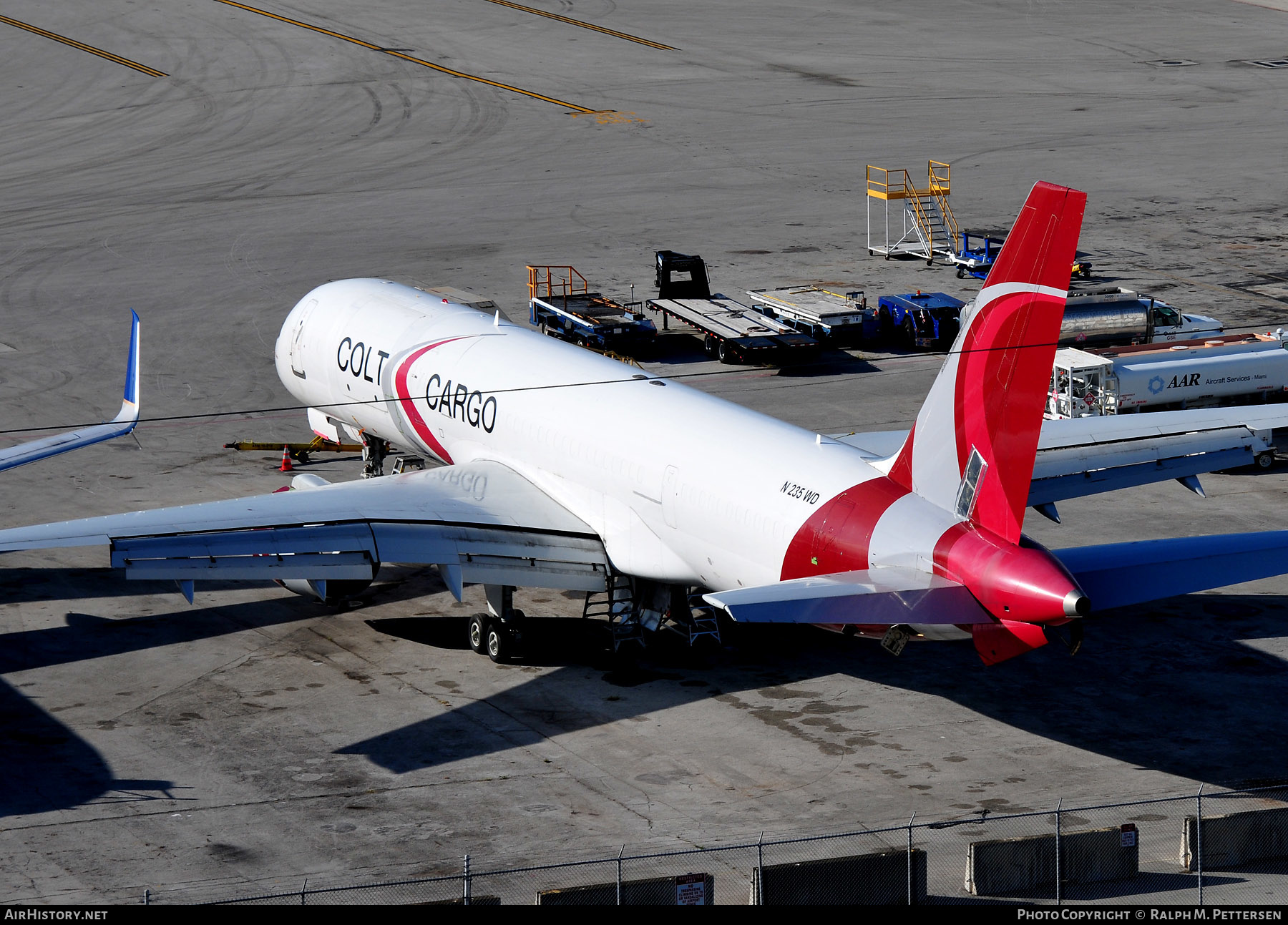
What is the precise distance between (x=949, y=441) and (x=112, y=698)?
17.1m

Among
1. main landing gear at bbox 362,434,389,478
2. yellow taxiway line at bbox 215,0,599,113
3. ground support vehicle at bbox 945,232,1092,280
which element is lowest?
main landing gear at bbox 362,434,389,478

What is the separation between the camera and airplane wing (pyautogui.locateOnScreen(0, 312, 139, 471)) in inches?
1368

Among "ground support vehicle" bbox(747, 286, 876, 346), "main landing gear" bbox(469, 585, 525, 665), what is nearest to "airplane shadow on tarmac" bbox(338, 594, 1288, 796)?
"main landing gear" bbox(469, 585, 525, 665)

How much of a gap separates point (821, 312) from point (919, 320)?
3.67 m

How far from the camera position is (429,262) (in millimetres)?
68188

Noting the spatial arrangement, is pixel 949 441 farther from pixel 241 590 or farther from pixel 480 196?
pixel 480 196

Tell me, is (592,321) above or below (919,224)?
below

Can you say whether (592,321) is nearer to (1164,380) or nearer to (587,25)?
(1164,380)

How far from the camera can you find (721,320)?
58.8 metres

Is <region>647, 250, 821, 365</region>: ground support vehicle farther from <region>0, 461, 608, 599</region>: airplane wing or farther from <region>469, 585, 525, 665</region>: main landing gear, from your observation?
<region>469, 585, 525, 665</region>: main landing gear

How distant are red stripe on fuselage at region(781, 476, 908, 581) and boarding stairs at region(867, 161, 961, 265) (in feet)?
139

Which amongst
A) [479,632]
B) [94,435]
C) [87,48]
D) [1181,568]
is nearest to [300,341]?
[94,435]

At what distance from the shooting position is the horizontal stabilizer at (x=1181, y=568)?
26.0 meters

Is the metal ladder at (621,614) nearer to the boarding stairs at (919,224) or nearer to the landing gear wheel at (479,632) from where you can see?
the landing gear wheel at (479,632)
